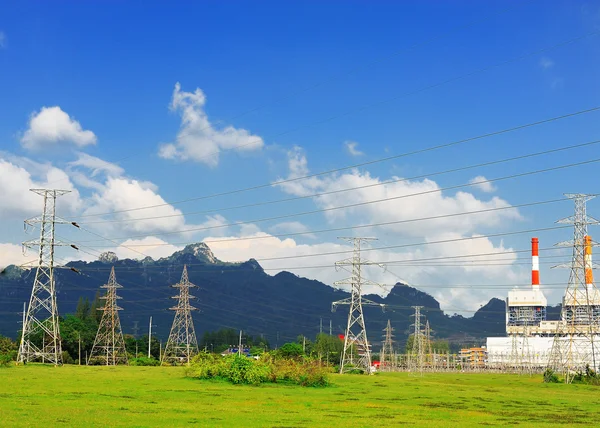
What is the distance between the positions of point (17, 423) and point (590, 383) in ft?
265

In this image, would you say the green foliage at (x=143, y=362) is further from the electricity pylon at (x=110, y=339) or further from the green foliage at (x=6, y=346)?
the green foliage at (x=6, y=346)

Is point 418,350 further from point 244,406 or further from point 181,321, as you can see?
point 244,406

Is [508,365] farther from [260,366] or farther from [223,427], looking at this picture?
[223,427]

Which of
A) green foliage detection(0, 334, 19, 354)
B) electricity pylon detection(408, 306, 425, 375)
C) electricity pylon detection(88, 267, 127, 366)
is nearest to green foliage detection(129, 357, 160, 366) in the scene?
electricity pylon detection(88, 267, 127, 366)

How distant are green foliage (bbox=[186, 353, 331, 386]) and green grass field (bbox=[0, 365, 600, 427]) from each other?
85.9 inches

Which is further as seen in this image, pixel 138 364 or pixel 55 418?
pixel 138 364

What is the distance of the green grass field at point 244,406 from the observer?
31.9 meters

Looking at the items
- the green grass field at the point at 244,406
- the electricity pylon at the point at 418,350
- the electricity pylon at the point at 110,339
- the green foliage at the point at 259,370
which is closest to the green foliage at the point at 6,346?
the electricity pylon at the point at 110,339

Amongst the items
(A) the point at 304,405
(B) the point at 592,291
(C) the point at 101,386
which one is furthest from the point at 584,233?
(B) the point at 592,291

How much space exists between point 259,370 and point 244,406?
72.9ft

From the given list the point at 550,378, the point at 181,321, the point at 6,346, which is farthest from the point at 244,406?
the point at 6,346

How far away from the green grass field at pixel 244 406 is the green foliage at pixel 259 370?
2183mm

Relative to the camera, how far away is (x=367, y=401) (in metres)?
48.3

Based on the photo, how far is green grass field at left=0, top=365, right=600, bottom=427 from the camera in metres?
31.9
